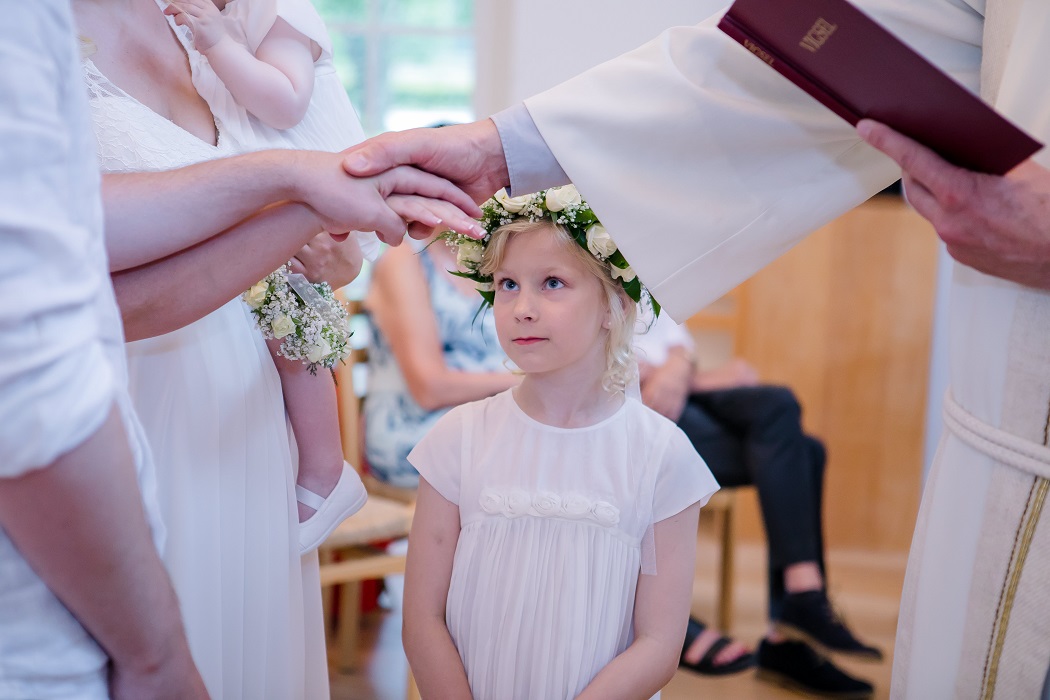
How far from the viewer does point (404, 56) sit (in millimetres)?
4805

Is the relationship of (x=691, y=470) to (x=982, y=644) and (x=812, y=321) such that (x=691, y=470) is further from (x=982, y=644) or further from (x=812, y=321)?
(x=812, y=321)

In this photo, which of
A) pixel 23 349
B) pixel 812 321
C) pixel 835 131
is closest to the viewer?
A: pixel 23 349

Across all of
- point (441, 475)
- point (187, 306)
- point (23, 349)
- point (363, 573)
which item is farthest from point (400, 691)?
point (23, 349)

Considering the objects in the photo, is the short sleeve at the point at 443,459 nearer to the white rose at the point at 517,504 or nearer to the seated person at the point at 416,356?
the white rose at the point at 517,504

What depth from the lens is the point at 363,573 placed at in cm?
295

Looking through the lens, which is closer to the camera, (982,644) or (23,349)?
(23,349)

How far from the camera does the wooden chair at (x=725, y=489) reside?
366cm

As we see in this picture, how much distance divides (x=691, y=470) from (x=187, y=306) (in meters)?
0.84

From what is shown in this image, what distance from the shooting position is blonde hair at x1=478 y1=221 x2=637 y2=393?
1637 millimetres

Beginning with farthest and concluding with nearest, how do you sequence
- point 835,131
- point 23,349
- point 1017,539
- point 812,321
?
point 812,321
point 835,131
point 1017,539
point 23,349

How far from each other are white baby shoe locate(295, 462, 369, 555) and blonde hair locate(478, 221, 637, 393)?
445 mm

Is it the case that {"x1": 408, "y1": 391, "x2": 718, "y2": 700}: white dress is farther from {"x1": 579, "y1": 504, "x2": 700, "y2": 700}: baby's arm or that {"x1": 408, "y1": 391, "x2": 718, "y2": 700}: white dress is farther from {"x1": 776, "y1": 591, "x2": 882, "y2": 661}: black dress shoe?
{"x1": 776, "y1": 591, "x2": 882, "y2": 661}: black dress shoe

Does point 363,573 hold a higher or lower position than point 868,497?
higher

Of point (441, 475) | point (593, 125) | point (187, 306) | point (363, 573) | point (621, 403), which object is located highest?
point (593, 125)
